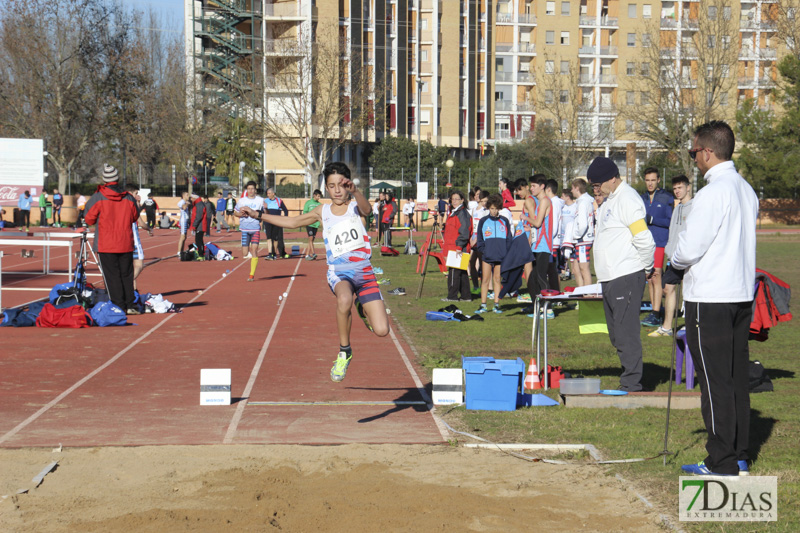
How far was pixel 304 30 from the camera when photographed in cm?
5997

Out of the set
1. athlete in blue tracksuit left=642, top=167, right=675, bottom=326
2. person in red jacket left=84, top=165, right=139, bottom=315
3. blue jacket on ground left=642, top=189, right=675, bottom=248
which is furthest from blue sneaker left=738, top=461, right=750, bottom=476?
person in red jacket left=84, top=165, right=139, bottom=315

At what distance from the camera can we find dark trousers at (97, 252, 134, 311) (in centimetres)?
1339

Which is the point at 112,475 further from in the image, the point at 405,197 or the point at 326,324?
the point at 405,197

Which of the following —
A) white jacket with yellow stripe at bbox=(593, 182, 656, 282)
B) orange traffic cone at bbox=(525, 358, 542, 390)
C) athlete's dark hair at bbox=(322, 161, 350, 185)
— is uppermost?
athlete's dark hair at bbox=(322, 161, 350, 185)

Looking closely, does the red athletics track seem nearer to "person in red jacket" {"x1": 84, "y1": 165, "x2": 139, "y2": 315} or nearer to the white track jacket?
"person in red jacket" {"x1": 84, "y1": 165, "x2": 139, "y2": 315}

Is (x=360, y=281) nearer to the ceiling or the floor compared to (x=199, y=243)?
nearer to the ceiling

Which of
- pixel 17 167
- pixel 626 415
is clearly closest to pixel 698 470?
pixel 626 415

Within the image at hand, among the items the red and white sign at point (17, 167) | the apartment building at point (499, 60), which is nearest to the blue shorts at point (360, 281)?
the red and white sign at point (17, 167)

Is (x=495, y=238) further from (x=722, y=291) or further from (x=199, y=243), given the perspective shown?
(x=199, y=243)

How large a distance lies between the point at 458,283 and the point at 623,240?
318 inches

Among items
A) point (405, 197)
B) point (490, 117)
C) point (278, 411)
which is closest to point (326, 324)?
point (278, 411)

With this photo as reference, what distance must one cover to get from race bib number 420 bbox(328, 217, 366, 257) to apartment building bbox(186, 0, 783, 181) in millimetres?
48890

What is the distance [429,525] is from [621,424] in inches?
113

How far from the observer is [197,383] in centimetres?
908
